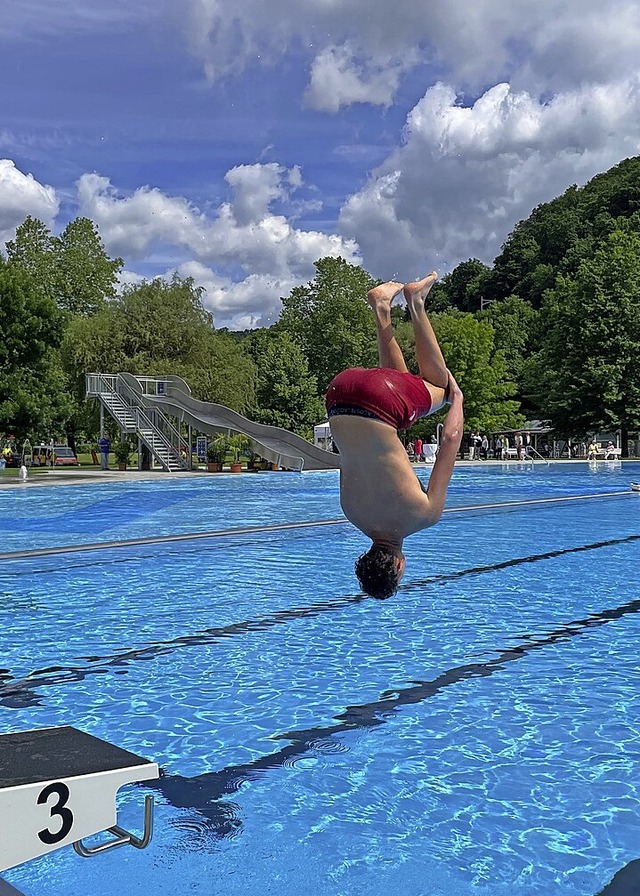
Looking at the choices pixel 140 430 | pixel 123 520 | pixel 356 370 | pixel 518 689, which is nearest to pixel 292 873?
pixel 356 370

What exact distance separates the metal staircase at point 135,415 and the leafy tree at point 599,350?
75.6 feet

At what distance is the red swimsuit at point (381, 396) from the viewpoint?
3.53 meters

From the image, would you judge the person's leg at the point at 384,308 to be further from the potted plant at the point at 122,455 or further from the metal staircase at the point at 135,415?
the potted plant at the point at 122,455

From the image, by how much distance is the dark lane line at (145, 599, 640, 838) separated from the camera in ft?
14.7

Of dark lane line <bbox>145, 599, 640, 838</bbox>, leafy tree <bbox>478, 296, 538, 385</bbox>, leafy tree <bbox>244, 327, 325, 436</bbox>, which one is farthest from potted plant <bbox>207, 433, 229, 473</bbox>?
A: leafy tree <bbox>478, 296, 538, 385</bbox>

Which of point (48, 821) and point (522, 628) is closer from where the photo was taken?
point (48, 821)

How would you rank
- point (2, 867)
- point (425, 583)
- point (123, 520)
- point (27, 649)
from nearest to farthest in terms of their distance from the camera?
point (2, 867) → point (27, 649) → point (425, 583) → point (123, 520)

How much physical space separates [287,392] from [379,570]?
119 ft

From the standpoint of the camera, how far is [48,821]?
264 centimetres

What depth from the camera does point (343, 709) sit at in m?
5.90

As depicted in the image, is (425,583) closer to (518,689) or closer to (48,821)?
(518,689)

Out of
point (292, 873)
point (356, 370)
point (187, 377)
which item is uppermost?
point (187, 377)

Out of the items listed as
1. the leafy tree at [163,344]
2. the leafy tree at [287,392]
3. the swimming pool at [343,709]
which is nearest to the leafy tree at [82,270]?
the leafy tree at [163,344]

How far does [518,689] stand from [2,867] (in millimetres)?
4511
